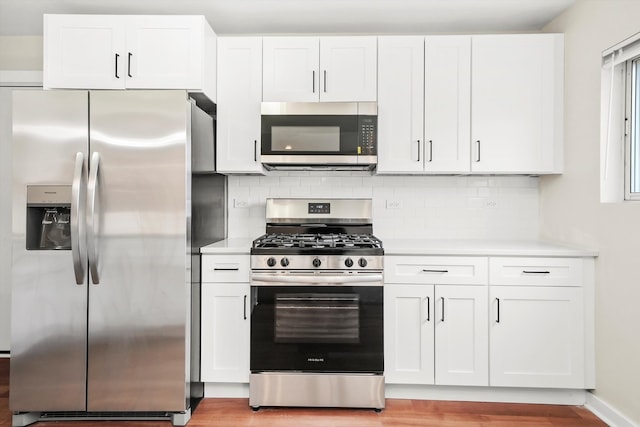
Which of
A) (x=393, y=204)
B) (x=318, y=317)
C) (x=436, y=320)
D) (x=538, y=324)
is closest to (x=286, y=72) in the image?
(x=393, y=204)

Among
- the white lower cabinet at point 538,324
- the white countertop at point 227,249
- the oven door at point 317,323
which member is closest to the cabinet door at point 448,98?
the white lower cabinet at point 538,324

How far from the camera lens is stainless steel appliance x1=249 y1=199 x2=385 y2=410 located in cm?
253

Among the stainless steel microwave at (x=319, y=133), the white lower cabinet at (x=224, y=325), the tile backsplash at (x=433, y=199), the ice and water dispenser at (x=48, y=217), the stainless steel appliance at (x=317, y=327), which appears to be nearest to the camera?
the ice and water dispenser at (x=48, y=217)

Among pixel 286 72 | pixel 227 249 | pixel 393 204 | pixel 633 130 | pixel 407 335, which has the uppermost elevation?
pixel 286 72

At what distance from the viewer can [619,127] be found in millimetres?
2443

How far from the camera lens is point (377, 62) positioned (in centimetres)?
289

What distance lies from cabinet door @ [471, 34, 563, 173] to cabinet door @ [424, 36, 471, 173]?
6 centimetres

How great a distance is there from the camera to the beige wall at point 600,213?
2232 millimetres

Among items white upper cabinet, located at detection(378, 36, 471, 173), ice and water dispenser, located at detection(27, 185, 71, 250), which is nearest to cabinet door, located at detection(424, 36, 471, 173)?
white upper cabinet, located at detection(378, 36, 471, 173)

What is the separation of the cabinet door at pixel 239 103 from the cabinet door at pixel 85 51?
646 millimetres

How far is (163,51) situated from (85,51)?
49 cm

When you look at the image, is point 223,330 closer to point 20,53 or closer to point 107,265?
point 107,265

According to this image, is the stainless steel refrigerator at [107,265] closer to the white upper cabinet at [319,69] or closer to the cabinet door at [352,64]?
the white upper cabinet at [319,69]

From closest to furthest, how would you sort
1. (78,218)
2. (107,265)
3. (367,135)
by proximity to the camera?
(78,218), (107,265), (367,135)
